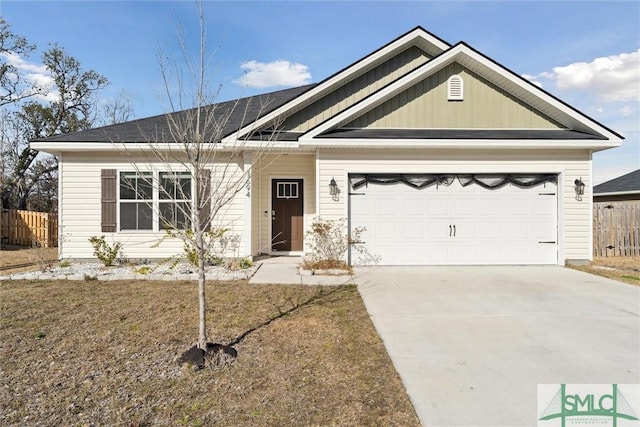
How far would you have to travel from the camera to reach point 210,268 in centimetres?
820

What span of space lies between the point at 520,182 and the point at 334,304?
6.11 meters

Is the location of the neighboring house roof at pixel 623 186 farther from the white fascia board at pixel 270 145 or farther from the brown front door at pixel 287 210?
the white fascia board at pixel 270 145

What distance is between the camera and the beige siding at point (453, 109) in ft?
28.3

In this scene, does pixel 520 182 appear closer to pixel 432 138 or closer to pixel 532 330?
pixel 432 138

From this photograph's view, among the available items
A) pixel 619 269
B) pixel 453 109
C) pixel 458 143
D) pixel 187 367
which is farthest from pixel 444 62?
pixel 187 367

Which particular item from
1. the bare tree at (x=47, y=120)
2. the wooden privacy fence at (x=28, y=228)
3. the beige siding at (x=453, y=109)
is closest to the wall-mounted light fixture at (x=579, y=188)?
the beige siding at (x=453, y=109)

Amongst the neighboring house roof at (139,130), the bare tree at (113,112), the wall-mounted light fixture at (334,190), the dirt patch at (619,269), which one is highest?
the bare tree at (113,112)

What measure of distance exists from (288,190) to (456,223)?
4637 millimetres

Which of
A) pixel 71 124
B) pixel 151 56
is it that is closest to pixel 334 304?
pixel 151 56

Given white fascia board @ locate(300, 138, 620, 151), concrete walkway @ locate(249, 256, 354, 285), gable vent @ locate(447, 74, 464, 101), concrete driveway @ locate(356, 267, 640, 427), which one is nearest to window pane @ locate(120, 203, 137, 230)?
concrete walkway @ locate(249, 256, 354, 285)

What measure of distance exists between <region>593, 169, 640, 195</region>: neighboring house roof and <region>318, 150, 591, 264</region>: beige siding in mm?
9532

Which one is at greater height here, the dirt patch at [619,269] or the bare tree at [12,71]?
the bare tree at [12,71]

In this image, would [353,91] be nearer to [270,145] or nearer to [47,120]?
[270,145]

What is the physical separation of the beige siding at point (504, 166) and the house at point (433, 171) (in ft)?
0.08
